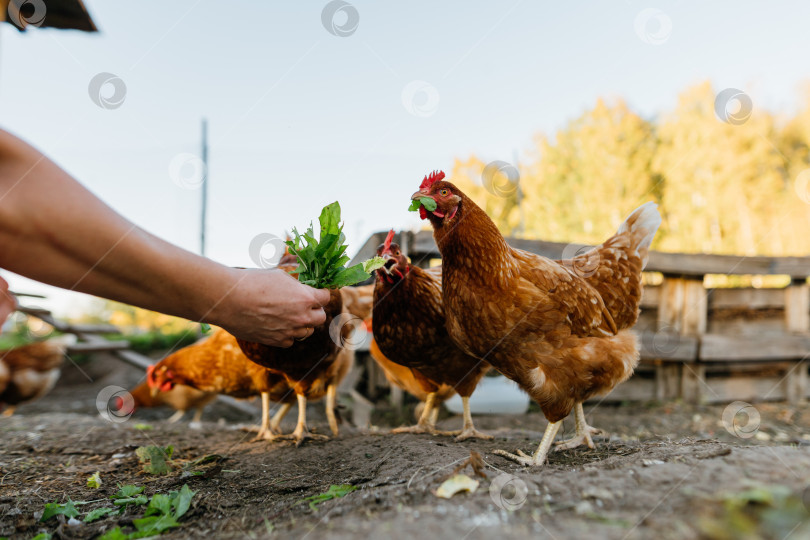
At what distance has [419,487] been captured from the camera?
1578mm

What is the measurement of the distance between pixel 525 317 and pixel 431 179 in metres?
0.92

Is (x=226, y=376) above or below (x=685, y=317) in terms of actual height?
below

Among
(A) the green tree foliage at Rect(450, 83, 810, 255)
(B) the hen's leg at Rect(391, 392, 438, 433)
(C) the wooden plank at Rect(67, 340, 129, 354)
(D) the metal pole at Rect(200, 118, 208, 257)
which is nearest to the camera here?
(B) the hen's leg at Rect(391, 392, 438, 433)

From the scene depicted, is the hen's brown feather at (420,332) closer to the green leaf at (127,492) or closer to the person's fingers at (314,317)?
the person's fingers at (314,317)

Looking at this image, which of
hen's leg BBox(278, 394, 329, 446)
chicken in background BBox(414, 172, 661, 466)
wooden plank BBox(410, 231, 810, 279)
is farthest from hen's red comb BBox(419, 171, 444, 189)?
wooden plank BBox(410, 231, 810, 279)

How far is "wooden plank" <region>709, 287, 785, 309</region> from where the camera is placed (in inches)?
236

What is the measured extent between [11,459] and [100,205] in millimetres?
2573

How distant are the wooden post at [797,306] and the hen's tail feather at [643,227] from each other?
4.34m

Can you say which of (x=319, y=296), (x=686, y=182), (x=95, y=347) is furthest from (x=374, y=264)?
(x=686, y=182)

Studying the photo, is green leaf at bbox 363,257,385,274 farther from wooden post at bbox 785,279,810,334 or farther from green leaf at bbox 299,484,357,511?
wooden post at bbox 785,279,810,334

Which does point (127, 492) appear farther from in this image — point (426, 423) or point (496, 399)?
point (496, 399)

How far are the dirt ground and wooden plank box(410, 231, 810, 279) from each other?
2187 mm

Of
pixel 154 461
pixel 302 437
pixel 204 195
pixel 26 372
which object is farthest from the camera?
pixel 204 195

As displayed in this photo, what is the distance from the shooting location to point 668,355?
5.56 m
